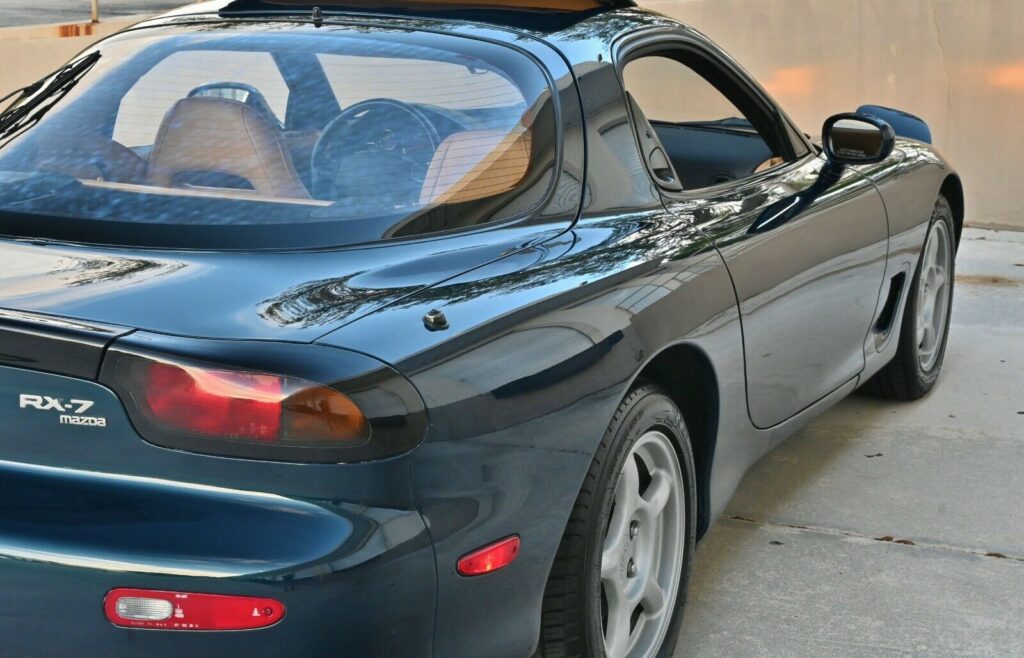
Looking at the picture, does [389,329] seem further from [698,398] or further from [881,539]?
[881,539]

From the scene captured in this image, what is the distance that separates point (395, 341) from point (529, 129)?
909 mm

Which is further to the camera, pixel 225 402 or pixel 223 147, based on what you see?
pixel 223 147

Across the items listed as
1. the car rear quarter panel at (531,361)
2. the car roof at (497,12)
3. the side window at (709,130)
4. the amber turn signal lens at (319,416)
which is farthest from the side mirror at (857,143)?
the amber turn signal lens at (319,416)

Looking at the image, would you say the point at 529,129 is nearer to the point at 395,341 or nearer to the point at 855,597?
the point at 395,341

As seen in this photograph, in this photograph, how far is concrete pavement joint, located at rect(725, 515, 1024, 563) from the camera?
3.66 metres

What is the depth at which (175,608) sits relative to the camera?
6.11 ft

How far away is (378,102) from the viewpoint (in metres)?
2.88

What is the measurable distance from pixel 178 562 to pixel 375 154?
110 cm

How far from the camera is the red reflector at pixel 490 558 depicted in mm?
2076

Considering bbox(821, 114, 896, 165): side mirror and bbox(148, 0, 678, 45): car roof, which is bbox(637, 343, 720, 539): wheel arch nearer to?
bbox(148, 0, 678, 45): car roof

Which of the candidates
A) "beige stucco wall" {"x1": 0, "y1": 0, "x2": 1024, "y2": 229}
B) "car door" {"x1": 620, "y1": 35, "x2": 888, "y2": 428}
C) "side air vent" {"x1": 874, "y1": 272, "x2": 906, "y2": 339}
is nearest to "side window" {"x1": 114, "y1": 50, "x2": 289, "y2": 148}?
"car door" {"x1": 620, "y1": 35, "x2": 888, "y2": 428}

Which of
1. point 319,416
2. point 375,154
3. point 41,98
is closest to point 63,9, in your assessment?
point 41,98

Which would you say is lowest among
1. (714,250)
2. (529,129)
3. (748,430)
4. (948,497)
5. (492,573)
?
(948,497)

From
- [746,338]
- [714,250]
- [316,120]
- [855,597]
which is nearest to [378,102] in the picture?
[316,120]
